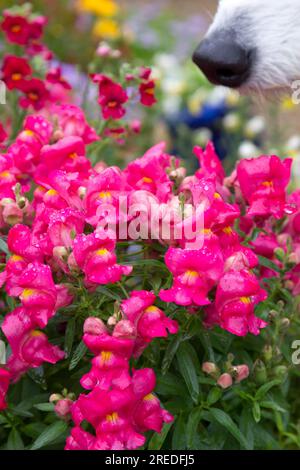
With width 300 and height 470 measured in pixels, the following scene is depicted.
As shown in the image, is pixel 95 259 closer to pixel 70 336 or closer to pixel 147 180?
pixel 70 336

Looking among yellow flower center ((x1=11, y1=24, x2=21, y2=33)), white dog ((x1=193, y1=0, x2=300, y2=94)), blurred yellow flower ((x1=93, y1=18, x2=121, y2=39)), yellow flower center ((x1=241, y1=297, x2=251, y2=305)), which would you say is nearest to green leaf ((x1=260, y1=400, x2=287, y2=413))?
yellow flower center ((x1=241, y1=297, x2=251, y2=305))

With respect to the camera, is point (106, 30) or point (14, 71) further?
point (106, 30)

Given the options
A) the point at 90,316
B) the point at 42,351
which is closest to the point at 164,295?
the point at 90,316

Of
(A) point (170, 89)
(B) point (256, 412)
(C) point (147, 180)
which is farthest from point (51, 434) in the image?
(A) point (170, 89)

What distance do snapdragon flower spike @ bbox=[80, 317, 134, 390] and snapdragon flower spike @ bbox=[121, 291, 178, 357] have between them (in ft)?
0.09

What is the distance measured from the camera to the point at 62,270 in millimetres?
1399

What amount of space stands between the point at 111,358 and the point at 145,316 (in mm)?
90

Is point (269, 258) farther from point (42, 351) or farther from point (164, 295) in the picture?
point (42, 351)

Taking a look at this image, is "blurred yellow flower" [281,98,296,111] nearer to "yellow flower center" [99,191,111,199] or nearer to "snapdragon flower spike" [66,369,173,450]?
"yellow flower center" [99,191,111,199]

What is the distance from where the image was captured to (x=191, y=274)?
1.33 meters

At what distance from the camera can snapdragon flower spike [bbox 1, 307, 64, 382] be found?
53.2 inches

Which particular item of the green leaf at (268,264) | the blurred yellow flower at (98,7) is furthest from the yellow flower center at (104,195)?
the blurred yellow flower at (98,7)
